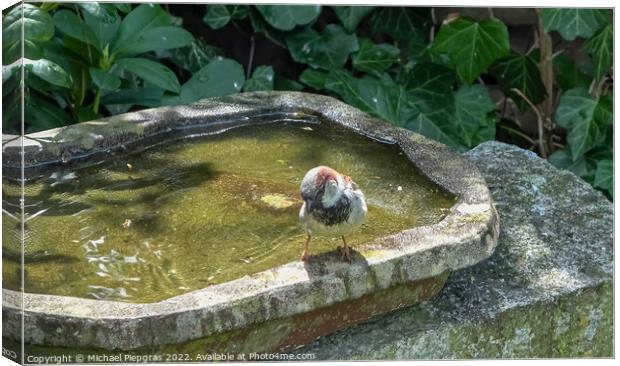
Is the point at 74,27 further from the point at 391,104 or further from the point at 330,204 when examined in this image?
the point at 330,204

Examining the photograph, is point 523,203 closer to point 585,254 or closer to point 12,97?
point 585,254

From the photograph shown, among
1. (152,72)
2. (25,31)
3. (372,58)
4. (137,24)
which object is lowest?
(372,58)

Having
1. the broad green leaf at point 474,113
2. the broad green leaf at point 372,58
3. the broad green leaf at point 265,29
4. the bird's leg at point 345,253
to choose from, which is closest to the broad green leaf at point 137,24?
the broad green leaf at point 265,29

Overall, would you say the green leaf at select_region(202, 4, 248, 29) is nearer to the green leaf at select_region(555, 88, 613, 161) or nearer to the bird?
the green leaf at select_region(555, 88, 613, 161)

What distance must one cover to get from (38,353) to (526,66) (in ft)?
7.15

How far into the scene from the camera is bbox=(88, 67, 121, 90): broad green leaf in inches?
128

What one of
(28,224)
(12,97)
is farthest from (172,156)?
(12,97)

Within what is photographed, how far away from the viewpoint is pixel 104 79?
327 cm

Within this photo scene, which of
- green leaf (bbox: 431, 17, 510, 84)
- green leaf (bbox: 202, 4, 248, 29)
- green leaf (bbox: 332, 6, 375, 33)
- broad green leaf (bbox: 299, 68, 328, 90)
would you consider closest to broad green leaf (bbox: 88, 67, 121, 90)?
green leaf (bbox: 202, 4, 248, 29)

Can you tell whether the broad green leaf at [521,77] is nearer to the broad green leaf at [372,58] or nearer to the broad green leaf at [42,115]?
the broad green leaf at [372,58]

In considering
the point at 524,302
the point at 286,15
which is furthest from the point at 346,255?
the point at 286,15

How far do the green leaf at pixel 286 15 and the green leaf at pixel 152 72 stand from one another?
400 mm

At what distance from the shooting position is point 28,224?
2.53 metres

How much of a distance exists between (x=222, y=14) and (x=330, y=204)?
172cm
